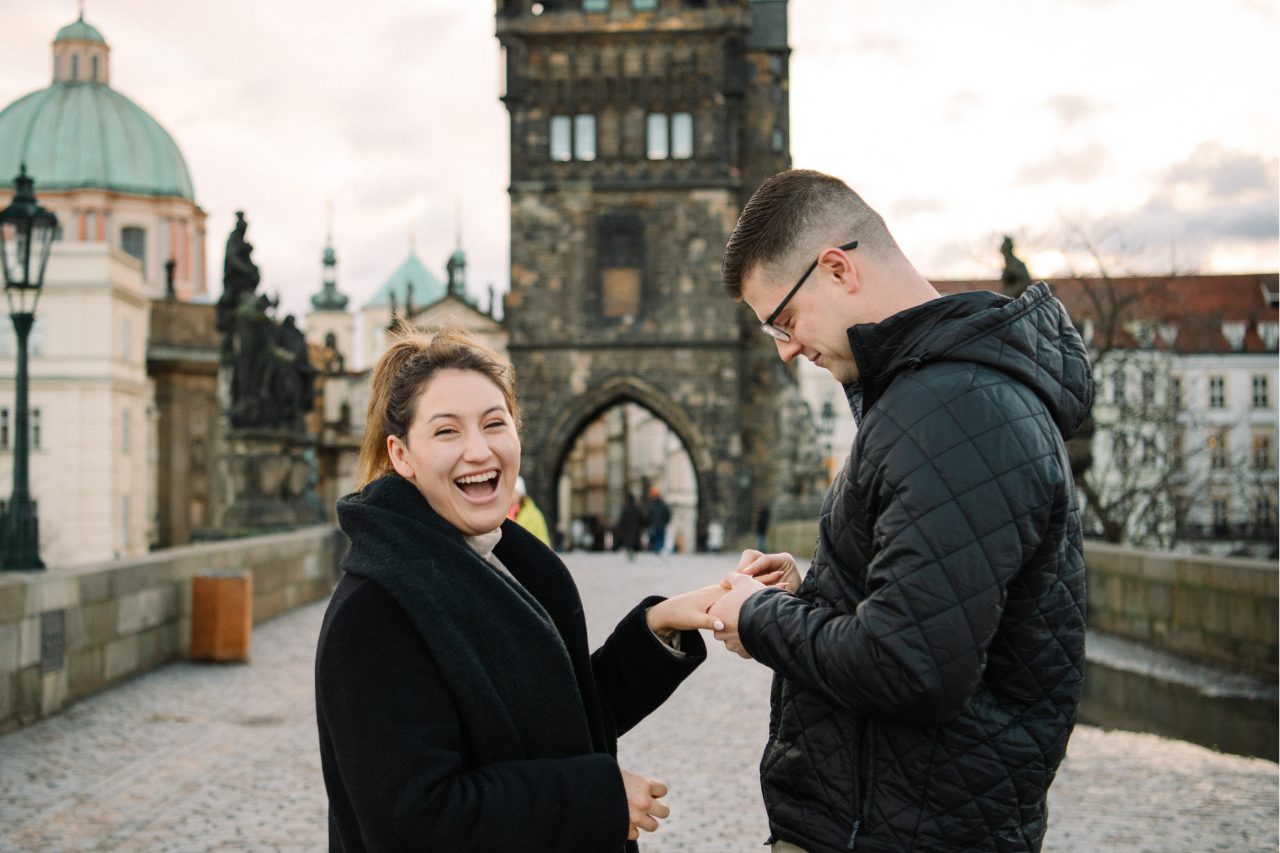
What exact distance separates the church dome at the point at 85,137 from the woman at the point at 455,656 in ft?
182

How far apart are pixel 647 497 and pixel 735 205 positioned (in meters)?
22.3

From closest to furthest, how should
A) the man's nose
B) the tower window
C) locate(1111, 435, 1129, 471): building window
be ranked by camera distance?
the man's nose, locate(1111, 435, 1129, 471): building window, the tower window

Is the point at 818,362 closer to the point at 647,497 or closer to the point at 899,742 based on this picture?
the point at 899,742

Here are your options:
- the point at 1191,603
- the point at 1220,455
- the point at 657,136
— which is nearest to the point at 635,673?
the point at 1191,603

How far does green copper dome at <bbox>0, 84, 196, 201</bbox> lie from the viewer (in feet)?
176

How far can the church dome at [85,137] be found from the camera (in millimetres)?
53688

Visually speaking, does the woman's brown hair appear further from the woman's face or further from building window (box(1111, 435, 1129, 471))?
building window (box(1111, 435, 1129, 471))

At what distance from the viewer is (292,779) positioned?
657 cm

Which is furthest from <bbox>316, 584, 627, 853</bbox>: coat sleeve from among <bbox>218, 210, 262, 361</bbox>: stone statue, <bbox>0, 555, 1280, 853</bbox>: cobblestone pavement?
<bbox>218, 210, 262, 361</bbox>: stone statue

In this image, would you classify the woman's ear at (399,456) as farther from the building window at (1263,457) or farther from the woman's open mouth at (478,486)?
the building window at (1263,457)

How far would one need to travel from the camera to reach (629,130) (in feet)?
120

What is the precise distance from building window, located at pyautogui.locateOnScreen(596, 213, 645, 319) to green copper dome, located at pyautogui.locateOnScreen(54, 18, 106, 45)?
3043 centimetres

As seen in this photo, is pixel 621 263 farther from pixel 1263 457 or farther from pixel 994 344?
pixel 994 344

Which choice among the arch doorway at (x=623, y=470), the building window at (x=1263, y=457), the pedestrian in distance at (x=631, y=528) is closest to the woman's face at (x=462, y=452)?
the building window at (x=1263, y=457)
